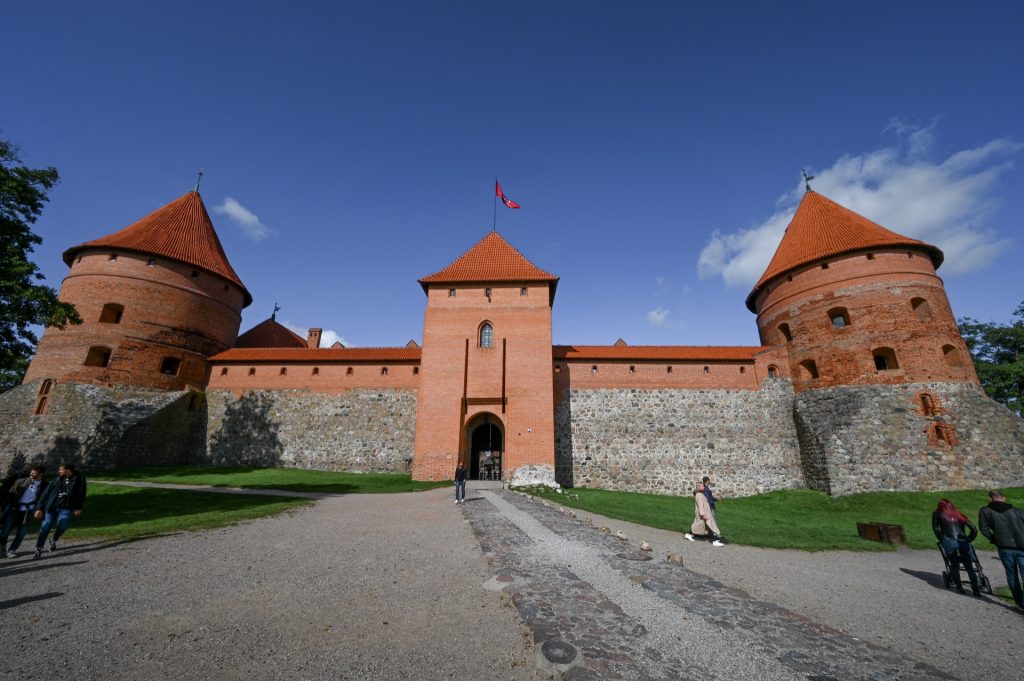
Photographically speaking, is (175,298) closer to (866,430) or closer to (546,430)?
(546,430)

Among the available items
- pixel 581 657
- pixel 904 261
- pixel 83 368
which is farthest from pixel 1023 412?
pixel 83 368

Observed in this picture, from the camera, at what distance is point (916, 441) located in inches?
616

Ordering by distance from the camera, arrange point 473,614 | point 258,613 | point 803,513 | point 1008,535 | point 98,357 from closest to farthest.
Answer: point 258,613 < point 473,614 < point 1008,535 < point 803,513 < point 98,357

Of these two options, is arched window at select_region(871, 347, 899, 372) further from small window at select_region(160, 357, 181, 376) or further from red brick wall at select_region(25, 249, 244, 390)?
small window at select_region(160, 357, 181, 376)

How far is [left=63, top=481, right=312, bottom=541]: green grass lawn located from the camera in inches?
306

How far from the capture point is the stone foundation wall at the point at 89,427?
16922 mm

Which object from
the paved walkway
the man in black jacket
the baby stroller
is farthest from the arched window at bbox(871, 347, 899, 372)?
the man in black jacket

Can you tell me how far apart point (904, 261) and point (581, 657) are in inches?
894

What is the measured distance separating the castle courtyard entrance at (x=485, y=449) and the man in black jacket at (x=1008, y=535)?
46.4ft

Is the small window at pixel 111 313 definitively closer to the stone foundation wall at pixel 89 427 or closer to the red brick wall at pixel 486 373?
the stone foundation wall at pixel 89 427

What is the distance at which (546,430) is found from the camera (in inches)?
687

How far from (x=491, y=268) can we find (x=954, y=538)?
17396mm

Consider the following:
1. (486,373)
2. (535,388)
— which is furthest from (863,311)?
(486,373)

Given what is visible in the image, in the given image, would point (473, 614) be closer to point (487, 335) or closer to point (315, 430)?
point (487, 335)
